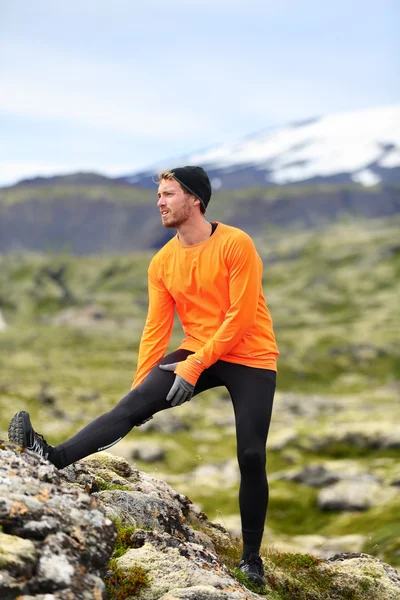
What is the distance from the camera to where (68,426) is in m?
139

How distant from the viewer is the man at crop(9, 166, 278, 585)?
1072 cm

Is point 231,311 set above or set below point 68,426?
below

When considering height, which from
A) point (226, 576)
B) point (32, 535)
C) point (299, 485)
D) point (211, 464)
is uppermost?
point (211, 464)

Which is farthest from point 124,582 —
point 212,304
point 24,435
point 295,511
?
point 295,511

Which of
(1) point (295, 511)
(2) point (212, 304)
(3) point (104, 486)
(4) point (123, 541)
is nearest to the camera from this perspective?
(4) point (123, 541)

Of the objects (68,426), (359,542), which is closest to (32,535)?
(359,542)

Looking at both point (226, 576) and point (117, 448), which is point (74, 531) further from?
point (117, 448)

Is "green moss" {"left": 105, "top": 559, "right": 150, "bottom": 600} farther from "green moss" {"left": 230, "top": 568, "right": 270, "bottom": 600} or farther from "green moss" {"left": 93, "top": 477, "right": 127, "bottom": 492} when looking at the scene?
"green moss" {"left": 93, "top": 477, "right": 127, "bottom": 492}

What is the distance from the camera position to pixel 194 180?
11.2 m

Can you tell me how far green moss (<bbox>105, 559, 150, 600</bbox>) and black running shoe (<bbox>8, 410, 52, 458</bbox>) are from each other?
2.44 metres

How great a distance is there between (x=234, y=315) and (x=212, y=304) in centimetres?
78

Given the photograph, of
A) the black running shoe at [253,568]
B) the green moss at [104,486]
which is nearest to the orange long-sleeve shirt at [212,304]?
the green moss at [104,486]

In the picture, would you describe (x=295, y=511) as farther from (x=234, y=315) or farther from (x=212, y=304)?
(x=234, y=315)

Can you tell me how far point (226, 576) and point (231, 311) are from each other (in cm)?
432
